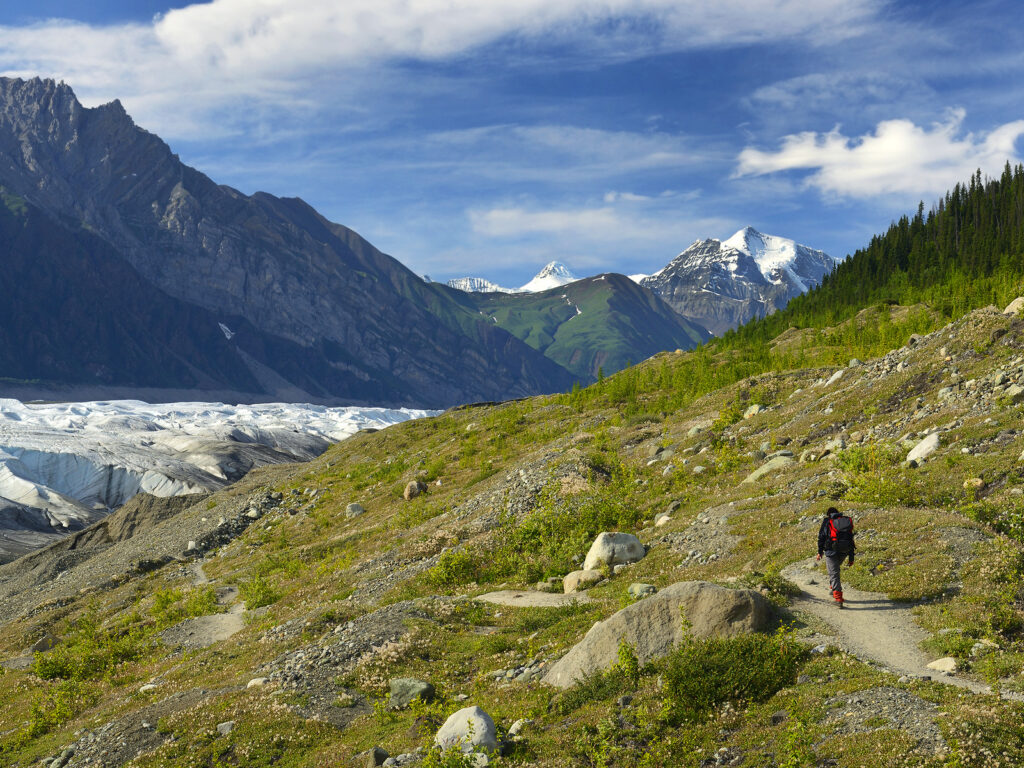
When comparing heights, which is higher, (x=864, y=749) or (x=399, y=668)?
(x=864, y=749)

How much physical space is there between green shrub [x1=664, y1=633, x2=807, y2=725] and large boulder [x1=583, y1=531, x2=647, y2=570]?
30.6 feet

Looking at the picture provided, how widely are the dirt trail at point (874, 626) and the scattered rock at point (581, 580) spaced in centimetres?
619

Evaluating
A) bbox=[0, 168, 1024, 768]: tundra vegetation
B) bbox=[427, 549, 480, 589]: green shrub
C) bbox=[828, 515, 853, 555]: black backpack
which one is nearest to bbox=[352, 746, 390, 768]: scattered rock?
bbox=[0, 168, 1024, 768]: tundra vegetation

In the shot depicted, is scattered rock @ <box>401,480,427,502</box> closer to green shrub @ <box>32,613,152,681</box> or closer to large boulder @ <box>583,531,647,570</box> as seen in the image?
green shrub @ <box>32,613,152,681</box>

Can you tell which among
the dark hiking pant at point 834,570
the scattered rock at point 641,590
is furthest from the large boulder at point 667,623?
the scattered rock at point 641,590

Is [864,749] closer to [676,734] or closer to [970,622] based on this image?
[676,734]

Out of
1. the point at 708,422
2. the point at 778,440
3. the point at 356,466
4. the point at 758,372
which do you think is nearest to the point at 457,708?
the point at 778,440

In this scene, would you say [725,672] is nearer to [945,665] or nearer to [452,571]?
[945,665]

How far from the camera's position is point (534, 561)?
87.4ft

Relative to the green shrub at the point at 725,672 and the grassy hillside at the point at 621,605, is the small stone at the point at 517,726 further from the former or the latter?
the green shrub at the point at 725,672

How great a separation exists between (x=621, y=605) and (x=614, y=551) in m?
5.08

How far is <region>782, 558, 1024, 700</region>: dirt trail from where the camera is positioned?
13.0 meters

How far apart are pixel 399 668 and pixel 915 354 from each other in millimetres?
28456

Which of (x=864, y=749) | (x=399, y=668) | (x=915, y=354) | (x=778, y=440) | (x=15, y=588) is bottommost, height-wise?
(x=15, y=588)
